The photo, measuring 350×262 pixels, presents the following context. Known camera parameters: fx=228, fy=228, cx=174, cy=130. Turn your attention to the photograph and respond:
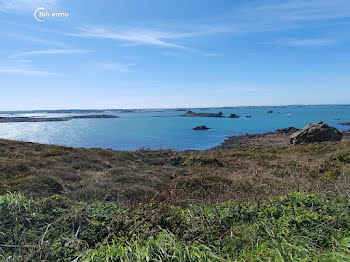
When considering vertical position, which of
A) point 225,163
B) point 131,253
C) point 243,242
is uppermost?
point 131,253

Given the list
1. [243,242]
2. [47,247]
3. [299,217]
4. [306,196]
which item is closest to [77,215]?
[47,247]

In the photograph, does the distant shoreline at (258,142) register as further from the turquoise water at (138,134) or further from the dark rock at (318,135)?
the dark rock at (318,135)

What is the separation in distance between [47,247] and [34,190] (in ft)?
21.7

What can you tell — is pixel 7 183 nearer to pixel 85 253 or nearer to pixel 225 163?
pixel 85 253

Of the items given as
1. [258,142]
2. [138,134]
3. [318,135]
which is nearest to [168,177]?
[318,135]

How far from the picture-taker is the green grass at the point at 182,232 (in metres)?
3.01

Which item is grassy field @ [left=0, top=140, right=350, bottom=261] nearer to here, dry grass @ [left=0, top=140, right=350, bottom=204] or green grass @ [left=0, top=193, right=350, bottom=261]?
green grass @ [left=0, top=193, right=350, bottom=261]

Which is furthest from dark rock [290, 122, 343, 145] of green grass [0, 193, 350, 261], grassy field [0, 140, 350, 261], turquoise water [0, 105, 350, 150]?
green grass [0, 193, 350, 261]

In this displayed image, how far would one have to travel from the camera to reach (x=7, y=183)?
9383 millimetres

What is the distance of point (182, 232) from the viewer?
391 centimetres

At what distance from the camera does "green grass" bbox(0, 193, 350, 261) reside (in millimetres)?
3014

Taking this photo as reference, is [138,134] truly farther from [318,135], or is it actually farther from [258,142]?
[318,135]

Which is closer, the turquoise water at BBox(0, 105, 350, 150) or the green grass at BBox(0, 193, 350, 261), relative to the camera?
the green grass at BBox(0, 193, 350, 261)

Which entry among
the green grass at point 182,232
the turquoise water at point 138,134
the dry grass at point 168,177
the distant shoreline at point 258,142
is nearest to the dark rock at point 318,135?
the distant shoreline at point 258,142
